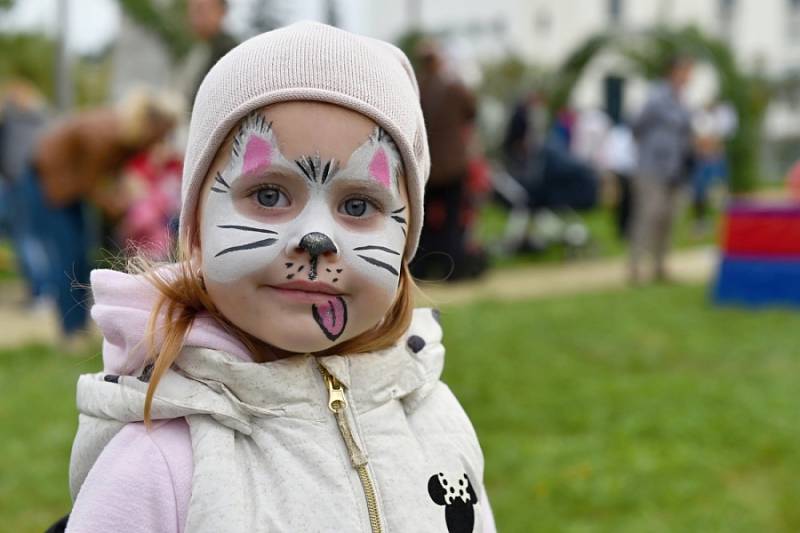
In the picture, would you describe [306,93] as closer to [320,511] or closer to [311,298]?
[311,298]

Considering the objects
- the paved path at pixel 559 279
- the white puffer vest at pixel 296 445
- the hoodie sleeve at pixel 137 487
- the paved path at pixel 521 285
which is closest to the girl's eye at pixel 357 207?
the white puffer vest at pixel 296 445

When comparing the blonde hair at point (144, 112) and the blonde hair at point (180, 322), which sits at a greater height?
the blonde hair at point (180, 322)

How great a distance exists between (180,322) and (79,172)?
4695mm

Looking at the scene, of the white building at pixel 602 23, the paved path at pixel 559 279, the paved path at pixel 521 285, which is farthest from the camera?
the white building at pixel 602 23

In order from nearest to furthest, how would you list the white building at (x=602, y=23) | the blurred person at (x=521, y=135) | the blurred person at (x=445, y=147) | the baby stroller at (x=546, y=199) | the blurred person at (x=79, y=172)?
1. the blurred person at (x=79, y=172)
2. the blurred person at (x=445, y=147)
3. the baby stroller at (x=546, y=199)
4. the blurred person at (x=521, y=135)
5. the white building at (x=602, y=23)

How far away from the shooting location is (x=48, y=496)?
12.5ft

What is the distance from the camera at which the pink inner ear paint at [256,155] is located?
1402 millimetres

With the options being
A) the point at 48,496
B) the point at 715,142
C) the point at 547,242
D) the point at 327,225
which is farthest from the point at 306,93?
the point at 715,142

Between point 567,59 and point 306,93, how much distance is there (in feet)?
53.7

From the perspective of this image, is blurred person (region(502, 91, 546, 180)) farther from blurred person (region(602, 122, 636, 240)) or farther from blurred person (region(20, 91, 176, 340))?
blurred person (region(20, 91, 176, 340))

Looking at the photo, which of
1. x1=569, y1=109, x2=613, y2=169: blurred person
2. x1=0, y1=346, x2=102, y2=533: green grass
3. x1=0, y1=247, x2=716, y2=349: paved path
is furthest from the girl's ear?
x1=569, y1=109, x2=613, y2=169: blurred person

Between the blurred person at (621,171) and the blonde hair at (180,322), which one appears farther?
the blurred person at (621,171)

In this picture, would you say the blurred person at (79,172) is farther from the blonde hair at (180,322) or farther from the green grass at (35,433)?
the blonde hair at (180,322)

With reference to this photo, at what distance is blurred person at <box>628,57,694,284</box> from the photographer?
888 centimetres
